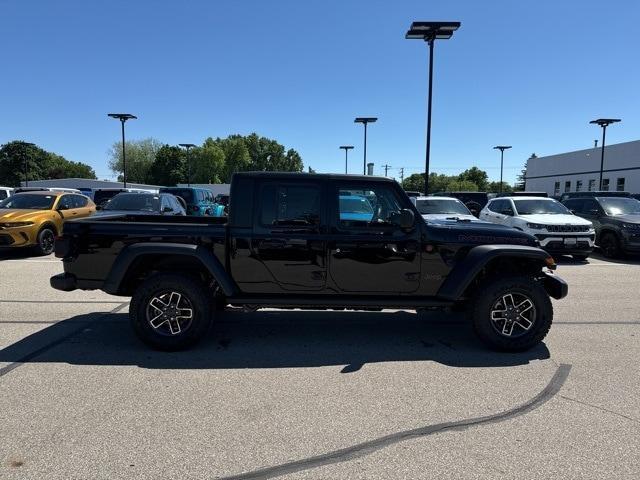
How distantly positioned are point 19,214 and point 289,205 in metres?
9.30

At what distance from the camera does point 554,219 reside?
1196cm

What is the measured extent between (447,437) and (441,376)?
3.71 feet

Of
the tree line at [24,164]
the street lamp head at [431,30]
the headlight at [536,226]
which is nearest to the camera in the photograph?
the headlight at [536,226]

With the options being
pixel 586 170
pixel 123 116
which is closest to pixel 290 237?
pixel 123 116

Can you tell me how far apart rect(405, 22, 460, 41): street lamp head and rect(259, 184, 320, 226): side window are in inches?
558

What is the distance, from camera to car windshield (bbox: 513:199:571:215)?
42.3 feet

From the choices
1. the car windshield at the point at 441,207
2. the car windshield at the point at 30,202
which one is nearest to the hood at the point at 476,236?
the car windshield at the point at 441,207

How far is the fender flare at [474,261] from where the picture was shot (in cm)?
484

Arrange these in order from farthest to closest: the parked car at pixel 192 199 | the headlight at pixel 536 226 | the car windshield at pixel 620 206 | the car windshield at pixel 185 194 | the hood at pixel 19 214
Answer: the car windshield at pixel 185 194
the parked car at pixel 192 199
the car windshield at pixel 620 206
the headlight at pixel 536 226
the hood at pixel 19 214

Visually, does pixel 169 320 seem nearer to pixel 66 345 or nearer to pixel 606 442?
pixel 66 345

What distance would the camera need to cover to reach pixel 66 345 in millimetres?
5020

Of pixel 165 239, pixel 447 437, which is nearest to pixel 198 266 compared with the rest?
pixel 165 239

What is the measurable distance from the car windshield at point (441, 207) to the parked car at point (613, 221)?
3.92 m

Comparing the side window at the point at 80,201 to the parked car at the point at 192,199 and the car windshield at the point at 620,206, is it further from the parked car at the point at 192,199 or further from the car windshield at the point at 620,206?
the car windshield at the point at 620,206
